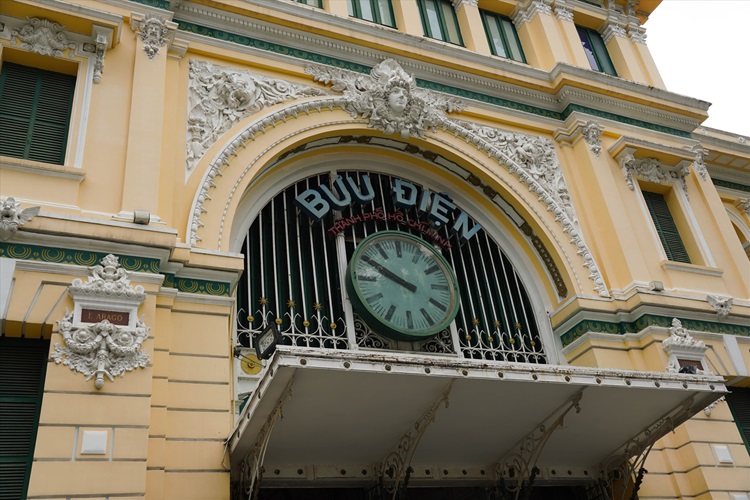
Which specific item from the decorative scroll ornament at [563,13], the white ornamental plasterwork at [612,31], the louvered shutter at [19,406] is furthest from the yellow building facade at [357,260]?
the white ornamental plasterwork at [612,31]

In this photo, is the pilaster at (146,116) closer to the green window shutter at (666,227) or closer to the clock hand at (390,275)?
the clock hand at (390,275)

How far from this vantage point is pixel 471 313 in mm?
14492

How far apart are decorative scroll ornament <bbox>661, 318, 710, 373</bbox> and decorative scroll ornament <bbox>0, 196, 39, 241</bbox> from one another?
11.3m

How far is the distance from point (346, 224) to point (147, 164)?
4.06m

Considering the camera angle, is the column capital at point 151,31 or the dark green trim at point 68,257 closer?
the dark green trim at point 68,257

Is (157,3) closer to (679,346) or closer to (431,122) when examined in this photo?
(431,122)

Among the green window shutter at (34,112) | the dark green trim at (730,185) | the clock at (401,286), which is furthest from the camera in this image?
the dark green trim at (730,185)

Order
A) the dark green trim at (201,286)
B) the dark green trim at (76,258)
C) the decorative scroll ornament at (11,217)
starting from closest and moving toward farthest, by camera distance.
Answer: the decorative scroll ornament at (11,217)
the dark green trim at (76,258)
the dark green trim at (201,286)

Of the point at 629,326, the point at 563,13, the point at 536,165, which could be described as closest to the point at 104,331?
the point at 629,326

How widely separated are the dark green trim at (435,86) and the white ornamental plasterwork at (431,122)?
28 centimetres

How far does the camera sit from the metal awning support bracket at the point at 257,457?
30.1ft

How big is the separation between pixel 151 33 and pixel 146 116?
1.91 meters

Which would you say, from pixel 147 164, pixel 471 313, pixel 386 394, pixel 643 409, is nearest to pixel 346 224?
pixel 471 313

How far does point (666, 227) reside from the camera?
1689 cm
